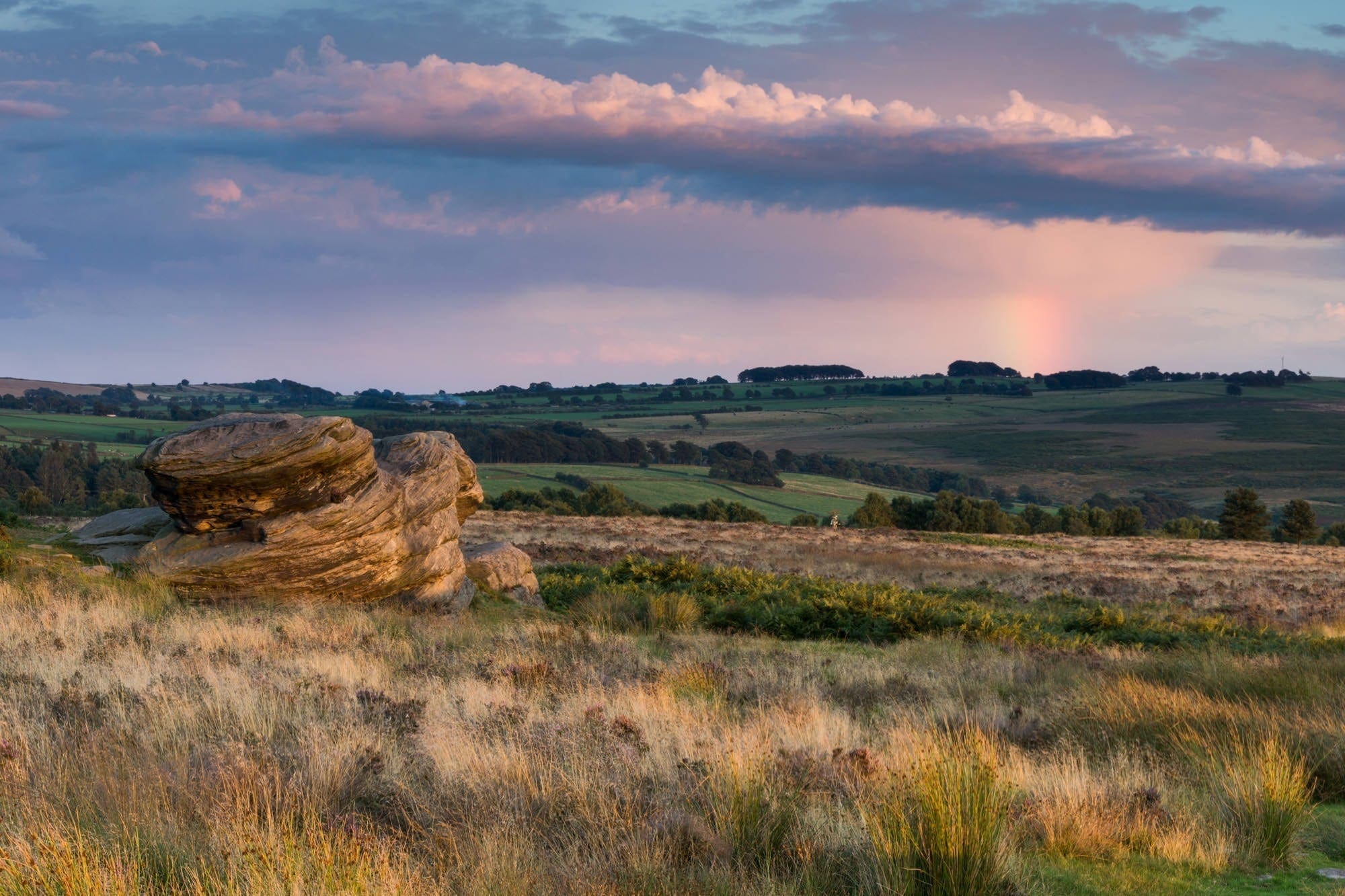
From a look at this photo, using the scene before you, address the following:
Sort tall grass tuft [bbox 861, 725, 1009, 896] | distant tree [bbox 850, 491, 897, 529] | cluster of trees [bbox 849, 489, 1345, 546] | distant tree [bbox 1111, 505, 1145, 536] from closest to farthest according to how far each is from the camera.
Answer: tall grass tuft [bbox 861, 725, 1009, 896], distant tree [bbox 850, 491, 897, 529], cluster of trees [bbox 849, 489, 1345, 546], distant tree [bbox 1111, 505, 1145, 536]

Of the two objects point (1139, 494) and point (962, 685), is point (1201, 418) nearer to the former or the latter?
point (1139, 494)

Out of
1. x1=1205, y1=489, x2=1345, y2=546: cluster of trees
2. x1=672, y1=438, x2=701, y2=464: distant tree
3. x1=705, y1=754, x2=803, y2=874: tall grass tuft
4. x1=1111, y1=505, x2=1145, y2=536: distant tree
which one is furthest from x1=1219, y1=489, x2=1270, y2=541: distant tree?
x1=705, y1=754, x2=803, y2=874: tall grass tuft

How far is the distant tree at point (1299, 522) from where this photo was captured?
228 ft

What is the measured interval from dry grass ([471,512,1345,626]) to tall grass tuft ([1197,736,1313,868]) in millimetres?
14376

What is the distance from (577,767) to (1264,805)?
180 inches

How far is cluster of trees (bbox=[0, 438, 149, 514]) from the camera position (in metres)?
60.9

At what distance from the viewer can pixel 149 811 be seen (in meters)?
5.85

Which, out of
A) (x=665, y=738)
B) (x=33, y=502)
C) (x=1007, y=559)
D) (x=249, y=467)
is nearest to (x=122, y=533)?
(x=249, y=467)

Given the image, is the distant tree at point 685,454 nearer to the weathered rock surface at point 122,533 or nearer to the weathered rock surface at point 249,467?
the weathered rock surface at point 122,533

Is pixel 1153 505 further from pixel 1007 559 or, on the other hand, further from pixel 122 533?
pixel 122 533

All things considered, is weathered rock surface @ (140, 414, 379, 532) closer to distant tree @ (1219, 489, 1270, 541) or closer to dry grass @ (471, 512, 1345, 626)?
dry grass @ (471, 512, 1345, 626)

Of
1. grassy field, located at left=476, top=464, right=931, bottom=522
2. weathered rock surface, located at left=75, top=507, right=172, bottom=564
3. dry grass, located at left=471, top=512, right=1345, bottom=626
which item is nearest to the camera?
weathered rock surface, located at left=75, top=507, right=172, bottom=564

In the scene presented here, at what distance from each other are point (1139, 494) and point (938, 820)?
133812 millimetres

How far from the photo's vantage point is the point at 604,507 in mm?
65750
